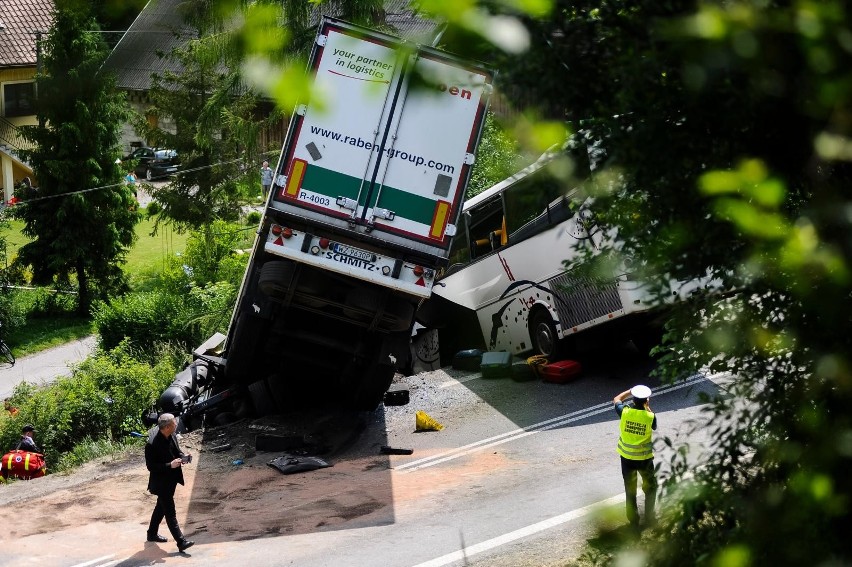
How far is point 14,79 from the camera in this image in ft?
100

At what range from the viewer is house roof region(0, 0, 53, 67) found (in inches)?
1289

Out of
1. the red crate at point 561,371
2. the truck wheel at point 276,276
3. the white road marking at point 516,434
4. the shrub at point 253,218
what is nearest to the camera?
the truck wheel at point 276,276

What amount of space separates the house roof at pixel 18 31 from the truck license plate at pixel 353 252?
22.1 m

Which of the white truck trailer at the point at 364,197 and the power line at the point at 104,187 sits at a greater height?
the power line at the point at 104,187

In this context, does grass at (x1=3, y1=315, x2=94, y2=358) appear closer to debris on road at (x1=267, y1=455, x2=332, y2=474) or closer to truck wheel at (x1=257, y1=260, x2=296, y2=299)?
debris on road at (x1=267, y1=455, x2=332, y2=474)

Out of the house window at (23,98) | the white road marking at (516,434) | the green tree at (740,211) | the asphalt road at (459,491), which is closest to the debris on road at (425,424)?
the asphalt road at (459,491)

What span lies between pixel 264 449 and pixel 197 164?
21.1 meters

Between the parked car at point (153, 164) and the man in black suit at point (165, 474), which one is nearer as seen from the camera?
the man in black suit at point (165, 474)

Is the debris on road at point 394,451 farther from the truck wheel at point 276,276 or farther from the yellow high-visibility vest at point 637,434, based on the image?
the yellow high-visibility vest at point 637,434

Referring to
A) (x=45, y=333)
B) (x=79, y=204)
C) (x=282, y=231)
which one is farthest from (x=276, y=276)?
(x=79, y=204)

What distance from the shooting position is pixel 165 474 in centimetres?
1096

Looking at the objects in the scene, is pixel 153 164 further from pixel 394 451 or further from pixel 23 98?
pixel 23 98

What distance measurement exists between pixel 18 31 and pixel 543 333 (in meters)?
23.9

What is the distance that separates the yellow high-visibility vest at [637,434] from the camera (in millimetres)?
9875
